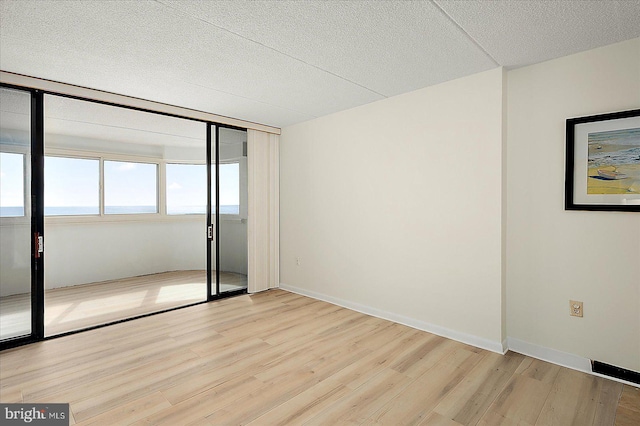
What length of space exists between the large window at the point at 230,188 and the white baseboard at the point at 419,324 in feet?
5.25

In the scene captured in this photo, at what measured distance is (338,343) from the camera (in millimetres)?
3115

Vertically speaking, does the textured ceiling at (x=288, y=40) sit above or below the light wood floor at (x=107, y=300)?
above

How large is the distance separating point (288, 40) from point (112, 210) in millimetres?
5258

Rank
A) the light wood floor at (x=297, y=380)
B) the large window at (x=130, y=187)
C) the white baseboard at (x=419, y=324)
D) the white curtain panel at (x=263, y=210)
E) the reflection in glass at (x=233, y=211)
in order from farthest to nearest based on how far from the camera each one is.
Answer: the large window at (x=130, y=187) < the white curtain panel at (x=263, y=210) < the reflection in glass at (x=233, y=211) < the white baseboard at (x=419, y=324) < the light wood floor at (x=297, y=380)

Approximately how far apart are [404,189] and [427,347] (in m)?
1.59

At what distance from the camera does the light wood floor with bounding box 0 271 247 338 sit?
3.05 meters

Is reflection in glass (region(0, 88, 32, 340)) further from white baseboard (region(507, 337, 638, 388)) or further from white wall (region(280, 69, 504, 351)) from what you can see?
white baseboard (region(507, 337, 638, 388))

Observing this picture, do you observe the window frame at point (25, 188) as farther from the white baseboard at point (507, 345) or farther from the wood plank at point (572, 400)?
the wood plank at point (572, 400)

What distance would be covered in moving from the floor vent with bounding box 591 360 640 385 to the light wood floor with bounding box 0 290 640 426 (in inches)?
3.3

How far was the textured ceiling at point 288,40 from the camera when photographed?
197 cm

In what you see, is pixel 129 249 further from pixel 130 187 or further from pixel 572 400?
pixel 572 400

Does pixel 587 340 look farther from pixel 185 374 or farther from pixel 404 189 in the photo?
pixel 185 374

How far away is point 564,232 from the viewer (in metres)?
2.64

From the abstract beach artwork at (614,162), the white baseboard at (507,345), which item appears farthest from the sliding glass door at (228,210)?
the abstract beach artwork at (614,162)
